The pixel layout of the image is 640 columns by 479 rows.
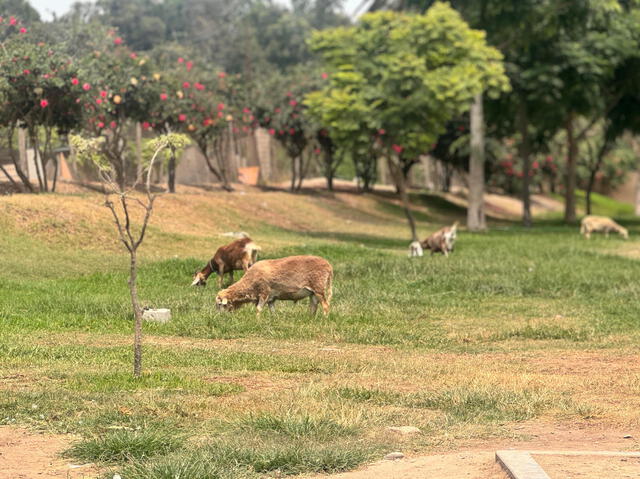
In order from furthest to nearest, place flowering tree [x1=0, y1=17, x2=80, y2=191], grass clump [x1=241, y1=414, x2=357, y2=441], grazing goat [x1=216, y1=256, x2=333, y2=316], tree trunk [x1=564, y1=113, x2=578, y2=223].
Result: 1. tree trunk [x1=564, y1=113, x2=578, y2=223]
2. flowering tree [x1=0, y1=17, x2=80, y2=191]
3. grazing goat [x1=216, y1=256, x2=333, y2=316]
4. grass clump [x1=241, y1=414, x2=357, y2=441]

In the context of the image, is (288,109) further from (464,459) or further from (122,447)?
(464,459)

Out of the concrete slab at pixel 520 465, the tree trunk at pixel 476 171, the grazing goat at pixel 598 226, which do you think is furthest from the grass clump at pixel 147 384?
the tree trunk at pixel 476 171

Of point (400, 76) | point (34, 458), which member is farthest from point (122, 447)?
point (400, 76)

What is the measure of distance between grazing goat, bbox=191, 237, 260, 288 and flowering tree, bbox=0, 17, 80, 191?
356 inches

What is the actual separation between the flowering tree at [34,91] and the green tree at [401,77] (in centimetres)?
686

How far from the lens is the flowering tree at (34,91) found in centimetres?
2688

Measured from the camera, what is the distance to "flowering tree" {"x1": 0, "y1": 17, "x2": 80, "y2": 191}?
26875mm

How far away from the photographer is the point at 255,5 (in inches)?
3625

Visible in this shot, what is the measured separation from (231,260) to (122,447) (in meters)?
11.2

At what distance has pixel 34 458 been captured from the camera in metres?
8.30

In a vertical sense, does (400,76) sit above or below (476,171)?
above

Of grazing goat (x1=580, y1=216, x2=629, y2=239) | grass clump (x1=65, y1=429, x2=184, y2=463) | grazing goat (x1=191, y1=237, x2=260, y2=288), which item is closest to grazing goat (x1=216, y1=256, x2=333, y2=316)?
grazing goat (x1=191, y1=237, x2=260, y2=288)

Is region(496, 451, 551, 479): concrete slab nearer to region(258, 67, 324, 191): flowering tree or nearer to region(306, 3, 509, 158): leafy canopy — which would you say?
region(306, 3, 509, 158): leafy canopy

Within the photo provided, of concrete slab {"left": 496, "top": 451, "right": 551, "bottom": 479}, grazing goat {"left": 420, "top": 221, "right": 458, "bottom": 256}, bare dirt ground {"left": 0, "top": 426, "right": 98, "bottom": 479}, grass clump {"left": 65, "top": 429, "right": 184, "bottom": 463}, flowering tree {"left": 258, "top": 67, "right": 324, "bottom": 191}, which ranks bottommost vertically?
grazing goat {"left": 420, "top": 221, "right": 458, "bottom": 256}
